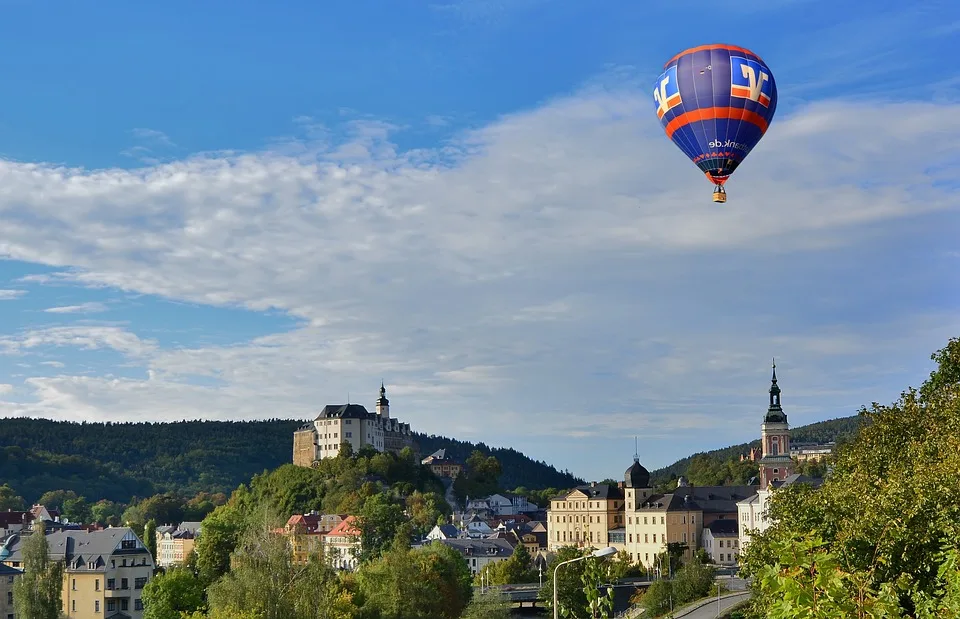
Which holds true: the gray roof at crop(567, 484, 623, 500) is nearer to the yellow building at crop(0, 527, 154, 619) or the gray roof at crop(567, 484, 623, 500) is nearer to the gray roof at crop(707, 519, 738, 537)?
the gray roof at crop(707, 519, 738, 537)

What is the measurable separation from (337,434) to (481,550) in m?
47.3

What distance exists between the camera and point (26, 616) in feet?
210

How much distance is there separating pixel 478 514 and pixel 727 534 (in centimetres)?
4084

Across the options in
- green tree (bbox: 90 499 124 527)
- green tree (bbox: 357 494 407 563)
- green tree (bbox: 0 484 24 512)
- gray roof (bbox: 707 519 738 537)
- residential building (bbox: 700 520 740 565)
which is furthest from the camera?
green tree (bbox: 90 499 124 527)

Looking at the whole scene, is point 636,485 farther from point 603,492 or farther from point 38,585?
point 38,585

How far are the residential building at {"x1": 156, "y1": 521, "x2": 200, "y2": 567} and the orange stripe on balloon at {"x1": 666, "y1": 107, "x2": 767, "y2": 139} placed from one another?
353ft

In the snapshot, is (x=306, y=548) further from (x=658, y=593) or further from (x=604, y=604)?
(x=604, y=604)

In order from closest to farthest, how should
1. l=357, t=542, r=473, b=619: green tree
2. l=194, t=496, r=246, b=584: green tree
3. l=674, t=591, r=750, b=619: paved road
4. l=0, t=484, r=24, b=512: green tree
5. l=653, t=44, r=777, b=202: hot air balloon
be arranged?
l=653, t=44, r=777, b=202: hot air balloon
l=357, t=542, r=473, b=619: green tree
l=674, t=591, r=750, b=619: paved road
l=194, t=496, r=246, b=584: green tree
l=0, t=484, r=24, b=512: green tree

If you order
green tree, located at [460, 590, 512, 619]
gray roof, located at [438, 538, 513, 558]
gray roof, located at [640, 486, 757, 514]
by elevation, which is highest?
gray roof, located at [640, 486, 757, 514]

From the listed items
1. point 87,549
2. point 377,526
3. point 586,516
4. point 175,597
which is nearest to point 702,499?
point 586,516

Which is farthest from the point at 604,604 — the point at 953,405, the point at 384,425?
the point at 384,425

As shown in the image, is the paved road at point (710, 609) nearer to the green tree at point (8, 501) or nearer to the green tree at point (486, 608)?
the green tree at point (486, 608)

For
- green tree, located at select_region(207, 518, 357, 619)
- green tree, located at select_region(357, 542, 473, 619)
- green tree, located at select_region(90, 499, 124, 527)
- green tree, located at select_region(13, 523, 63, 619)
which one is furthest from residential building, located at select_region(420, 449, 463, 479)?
green tree, located at select_region(207, 518, 357, 619)

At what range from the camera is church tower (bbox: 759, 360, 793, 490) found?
13012 centimetres
